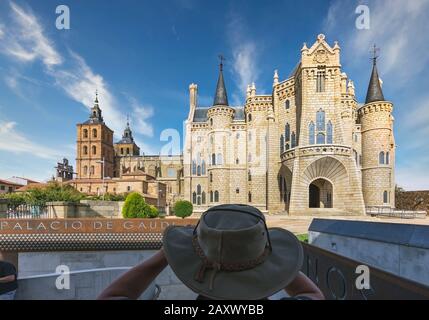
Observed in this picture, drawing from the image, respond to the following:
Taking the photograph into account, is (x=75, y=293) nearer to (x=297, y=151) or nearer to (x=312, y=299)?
(x=312, y=299)

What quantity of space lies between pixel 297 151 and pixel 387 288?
24.8 metres

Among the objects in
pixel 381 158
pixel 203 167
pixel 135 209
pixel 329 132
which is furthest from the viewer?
pixel 203 167

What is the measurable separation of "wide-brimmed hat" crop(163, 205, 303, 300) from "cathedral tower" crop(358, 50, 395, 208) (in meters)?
33.5

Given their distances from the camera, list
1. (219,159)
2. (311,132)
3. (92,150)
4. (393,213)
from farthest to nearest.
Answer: (92,150) < (219,159) < (311,132) < (393,213)

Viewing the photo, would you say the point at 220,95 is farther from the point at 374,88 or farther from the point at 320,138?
the point at 374,88

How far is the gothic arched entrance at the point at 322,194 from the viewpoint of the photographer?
26.6 metres

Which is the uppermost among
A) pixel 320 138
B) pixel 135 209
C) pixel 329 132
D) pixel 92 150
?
pixel 92 150

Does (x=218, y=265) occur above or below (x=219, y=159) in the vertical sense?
below

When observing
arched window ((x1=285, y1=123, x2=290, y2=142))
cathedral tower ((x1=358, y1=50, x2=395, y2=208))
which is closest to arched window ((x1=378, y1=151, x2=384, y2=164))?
cathedral tower ((x1=358, y1=50, x2=395, y2=208))

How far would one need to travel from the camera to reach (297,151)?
83.1 ft

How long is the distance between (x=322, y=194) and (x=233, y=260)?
99.6 feet

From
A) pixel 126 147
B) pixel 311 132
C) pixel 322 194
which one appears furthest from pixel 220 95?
pixel 126 147

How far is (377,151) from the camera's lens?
1094 inches
